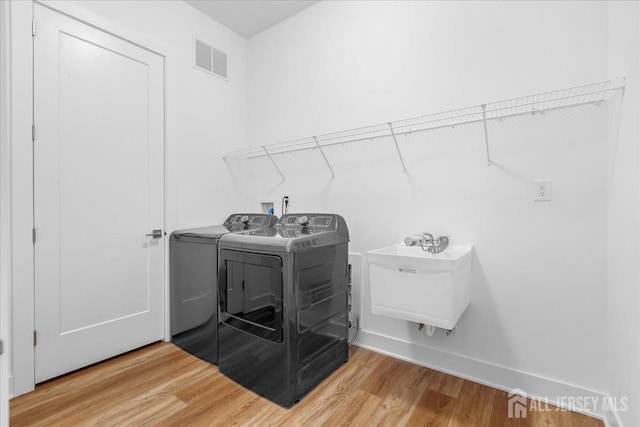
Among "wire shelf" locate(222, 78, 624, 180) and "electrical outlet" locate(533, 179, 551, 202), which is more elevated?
"wire shelf" locate(222, 78, 624, 180)

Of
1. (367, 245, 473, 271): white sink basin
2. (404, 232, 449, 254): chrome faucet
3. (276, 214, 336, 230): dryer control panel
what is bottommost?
(367, 245, 473, 271): white sink basin

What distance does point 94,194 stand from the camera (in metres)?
2.08

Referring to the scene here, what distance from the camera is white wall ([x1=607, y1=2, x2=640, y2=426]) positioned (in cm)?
118

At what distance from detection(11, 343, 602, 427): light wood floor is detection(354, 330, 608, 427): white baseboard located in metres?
0.06

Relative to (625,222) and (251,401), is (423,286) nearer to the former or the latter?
(625,222)

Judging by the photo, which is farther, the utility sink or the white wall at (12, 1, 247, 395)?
the white wall at (12, 1, 247, 395)

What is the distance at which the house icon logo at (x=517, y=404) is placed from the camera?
1577 millimetres

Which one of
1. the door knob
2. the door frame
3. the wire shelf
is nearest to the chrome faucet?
the wire shelf

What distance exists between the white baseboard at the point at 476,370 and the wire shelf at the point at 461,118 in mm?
1247

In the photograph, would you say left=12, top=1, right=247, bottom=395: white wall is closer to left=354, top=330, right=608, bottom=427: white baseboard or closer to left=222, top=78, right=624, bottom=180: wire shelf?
left=222, top=78, right=624, bottom=180: wire shelf

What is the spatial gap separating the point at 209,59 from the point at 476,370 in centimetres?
324

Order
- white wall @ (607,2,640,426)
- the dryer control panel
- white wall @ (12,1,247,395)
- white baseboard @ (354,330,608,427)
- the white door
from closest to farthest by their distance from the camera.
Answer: white wall @ (607,2,640,426), white baseboard @ (354,330,608,427), white wall @ (12,1,247,395), the white door, the dryer control panel

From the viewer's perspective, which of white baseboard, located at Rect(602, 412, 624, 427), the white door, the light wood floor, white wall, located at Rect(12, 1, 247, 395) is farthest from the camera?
the white door

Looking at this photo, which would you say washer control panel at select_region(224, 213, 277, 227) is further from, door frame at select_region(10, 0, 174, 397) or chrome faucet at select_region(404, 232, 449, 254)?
door frame at select_region(10, 0, 174, 397)
